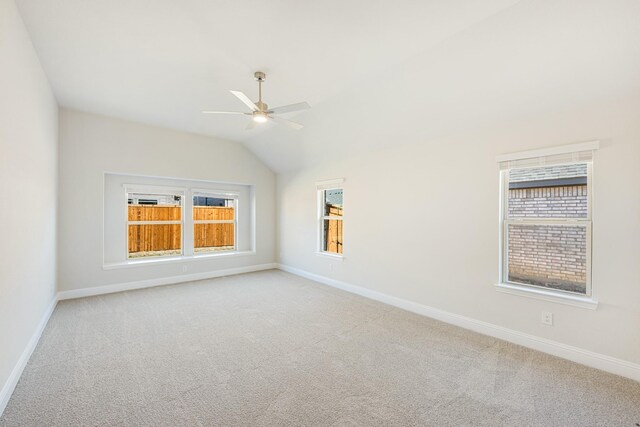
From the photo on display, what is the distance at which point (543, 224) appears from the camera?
2939mm

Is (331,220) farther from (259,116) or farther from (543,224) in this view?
(543,224)

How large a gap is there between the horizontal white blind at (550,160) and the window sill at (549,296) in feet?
4.19

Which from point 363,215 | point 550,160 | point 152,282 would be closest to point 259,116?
point 363,215

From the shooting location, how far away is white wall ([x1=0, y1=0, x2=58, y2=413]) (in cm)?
204

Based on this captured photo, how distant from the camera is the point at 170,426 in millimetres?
1826

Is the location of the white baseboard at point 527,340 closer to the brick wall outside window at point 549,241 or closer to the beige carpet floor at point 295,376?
the beige carpet floor at point 295,376

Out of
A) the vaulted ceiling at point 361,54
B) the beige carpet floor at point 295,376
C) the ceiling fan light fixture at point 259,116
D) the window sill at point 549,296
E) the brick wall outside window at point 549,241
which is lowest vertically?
the beige carpet floor at point 295,376

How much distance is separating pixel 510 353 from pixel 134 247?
597 cm

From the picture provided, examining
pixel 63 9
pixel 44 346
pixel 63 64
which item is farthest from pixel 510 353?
pixel 63 64

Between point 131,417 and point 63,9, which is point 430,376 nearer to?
point 131,417

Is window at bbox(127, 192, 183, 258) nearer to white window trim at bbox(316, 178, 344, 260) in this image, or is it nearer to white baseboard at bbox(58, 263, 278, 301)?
white baseboard at bbox(58, 263, 278, 301)

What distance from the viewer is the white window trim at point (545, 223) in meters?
2.62

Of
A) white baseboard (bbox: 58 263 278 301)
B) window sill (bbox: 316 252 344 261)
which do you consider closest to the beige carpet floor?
white baseboard (bbox: 58 263 278 301)

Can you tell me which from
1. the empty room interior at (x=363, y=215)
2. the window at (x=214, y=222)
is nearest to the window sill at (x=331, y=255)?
the empty room interior at (x=363, y=215)
